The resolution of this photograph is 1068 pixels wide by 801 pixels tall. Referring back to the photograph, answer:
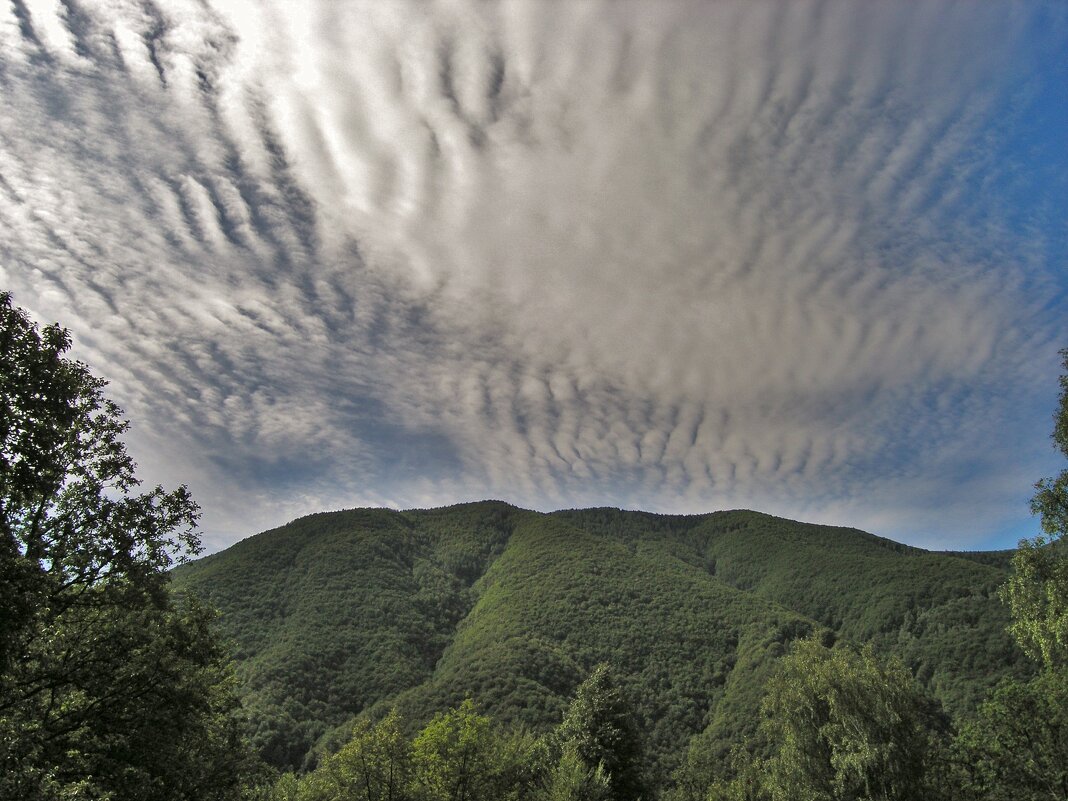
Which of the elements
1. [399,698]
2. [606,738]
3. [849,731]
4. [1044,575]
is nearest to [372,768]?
[606,738]

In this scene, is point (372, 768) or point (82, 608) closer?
point (82, 608)

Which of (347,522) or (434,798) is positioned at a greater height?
(347,522)

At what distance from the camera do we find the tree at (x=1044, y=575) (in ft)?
57.8

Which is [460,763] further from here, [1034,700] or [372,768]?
[1034,700]

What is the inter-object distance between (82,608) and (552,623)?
124 m

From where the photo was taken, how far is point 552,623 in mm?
127125

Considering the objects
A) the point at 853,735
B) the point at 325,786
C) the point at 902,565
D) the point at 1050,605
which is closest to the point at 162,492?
the point at 325,786

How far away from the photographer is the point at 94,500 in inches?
547

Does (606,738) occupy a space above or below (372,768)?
above

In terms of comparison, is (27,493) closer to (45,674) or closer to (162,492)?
(162,492)

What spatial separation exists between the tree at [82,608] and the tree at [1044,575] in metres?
26.6

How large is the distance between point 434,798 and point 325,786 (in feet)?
19.1

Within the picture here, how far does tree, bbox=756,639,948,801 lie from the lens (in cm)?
2416

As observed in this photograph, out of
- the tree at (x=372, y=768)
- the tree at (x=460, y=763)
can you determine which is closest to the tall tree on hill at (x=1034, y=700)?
the tree at (x=460, y=763)
